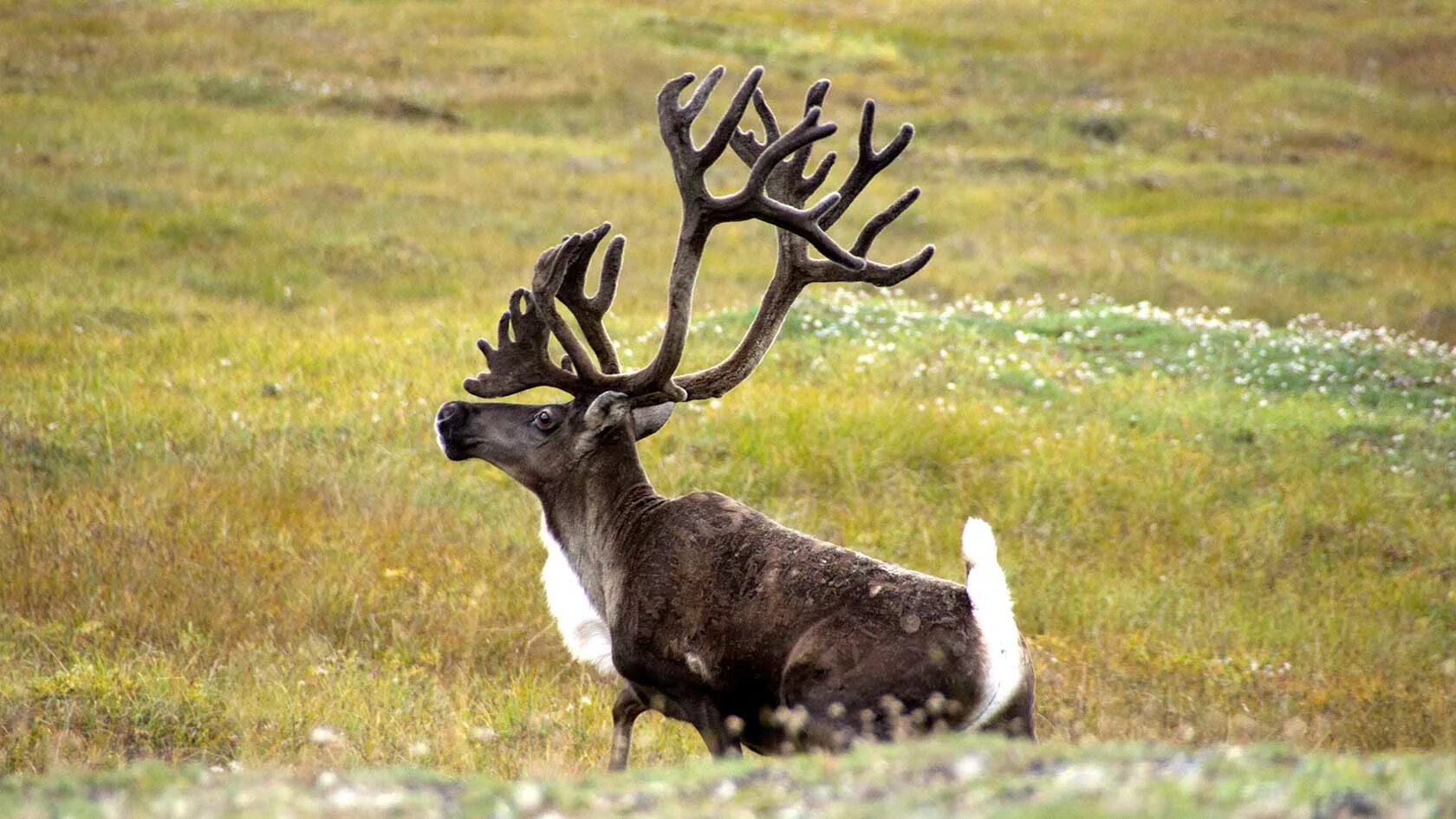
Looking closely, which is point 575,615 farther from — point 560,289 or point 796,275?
point 796,275

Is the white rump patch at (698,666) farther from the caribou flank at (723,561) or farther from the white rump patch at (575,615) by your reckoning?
the white rump patch at (575,615)

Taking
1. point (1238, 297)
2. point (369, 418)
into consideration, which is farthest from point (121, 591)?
point (1238, 297)

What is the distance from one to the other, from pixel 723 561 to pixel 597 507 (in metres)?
0.81

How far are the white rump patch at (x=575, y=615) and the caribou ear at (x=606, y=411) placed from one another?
0.51 metres

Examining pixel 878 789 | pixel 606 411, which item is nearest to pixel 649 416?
pixel 606 411

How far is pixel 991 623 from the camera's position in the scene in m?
4.48

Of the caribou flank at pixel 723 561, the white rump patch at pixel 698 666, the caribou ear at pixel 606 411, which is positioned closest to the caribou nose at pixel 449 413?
the caribou flank at pixel 723 561

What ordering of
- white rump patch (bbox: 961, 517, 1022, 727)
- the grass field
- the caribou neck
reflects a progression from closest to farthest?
white rump patch (bbox: 961, 517, 1022, 727)
the caribou neck
the grass field

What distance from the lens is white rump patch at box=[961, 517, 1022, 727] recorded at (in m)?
4.42

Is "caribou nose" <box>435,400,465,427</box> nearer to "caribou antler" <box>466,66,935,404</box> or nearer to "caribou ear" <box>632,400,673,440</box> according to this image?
"caribou antler" <box>466,66,935,404</box>

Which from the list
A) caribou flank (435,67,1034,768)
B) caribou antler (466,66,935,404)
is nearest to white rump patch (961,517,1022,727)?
caribou flank (435,67,1034,768)

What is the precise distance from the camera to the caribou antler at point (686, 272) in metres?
5.84

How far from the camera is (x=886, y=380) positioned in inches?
443

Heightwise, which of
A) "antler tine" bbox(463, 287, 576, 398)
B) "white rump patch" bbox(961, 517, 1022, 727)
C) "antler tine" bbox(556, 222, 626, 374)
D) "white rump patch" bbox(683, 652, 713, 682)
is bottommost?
"white rump patch" bbox(683, 652, 713, 682)
